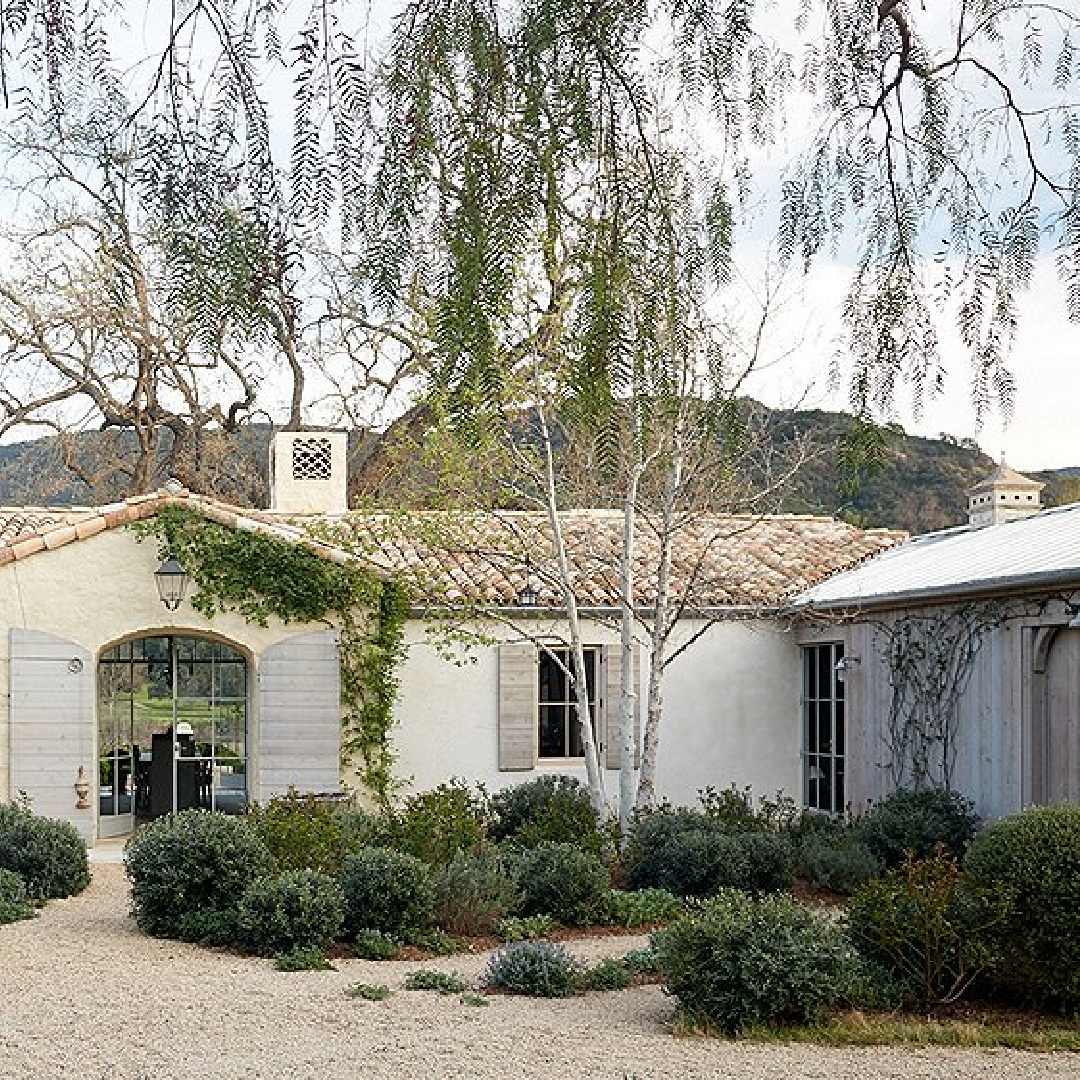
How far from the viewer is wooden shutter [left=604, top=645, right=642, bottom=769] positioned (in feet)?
53.8

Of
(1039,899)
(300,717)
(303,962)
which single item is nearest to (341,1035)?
(303,962)

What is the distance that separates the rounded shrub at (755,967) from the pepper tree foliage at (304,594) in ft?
25.2

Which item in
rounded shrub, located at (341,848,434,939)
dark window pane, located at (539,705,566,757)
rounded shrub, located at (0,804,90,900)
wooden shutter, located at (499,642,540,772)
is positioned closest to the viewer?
rounded shrub, located at (341,848,434,939)

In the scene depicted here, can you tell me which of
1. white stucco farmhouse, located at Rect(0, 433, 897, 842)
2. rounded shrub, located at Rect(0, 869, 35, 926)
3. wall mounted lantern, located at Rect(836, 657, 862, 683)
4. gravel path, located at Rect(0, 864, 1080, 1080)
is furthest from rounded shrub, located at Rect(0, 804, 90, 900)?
wall mounted lantern, located at Rect(836, 657, 862, 683)

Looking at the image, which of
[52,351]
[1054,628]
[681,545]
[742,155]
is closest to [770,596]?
[681,545]

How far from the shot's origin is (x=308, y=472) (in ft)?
61.2

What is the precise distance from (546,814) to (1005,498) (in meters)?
6.55

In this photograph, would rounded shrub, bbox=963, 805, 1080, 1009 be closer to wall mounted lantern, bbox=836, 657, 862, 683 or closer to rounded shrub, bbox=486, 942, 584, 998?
rounded shrub, bbox=486, 942, 584, 998

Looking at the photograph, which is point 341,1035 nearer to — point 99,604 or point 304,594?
point 304,594

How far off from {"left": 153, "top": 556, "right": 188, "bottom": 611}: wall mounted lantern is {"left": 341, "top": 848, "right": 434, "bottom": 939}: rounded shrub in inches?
221

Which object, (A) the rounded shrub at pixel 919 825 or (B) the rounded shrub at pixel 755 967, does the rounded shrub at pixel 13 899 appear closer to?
(B) the rounded shrub at pixel 755 967

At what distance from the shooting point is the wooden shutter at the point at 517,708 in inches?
644

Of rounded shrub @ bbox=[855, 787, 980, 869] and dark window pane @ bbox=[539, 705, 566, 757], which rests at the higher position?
dark window pane @ bbox=[539, 705, 566, 757]

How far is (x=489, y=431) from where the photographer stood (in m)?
3.64
